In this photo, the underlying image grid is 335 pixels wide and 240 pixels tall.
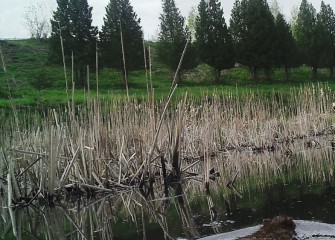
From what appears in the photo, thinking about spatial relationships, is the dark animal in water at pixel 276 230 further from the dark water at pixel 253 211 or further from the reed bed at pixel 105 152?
the reed bed at pixel 105 152

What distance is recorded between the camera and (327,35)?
4244 cm

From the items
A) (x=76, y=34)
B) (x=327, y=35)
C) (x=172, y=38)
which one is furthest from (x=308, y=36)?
(x=76, y=34)

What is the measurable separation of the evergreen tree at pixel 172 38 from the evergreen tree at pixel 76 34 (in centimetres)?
615

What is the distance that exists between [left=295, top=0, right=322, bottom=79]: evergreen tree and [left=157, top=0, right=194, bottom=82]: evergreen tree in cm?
1105

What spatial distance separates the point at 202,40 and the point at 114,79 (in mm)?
8522

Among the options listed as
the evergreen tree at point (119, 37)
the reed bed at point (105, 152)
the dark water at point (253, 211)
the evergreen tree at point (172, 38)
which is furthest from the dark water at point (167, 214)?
the evergreen tree at point (172, 38)

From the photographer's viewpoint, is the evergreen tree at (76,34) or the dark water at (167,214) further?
the evergreen tree at (76,34)

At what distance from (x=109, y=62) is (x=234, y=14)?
12760 millimetres

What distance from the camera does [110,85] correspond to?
117 ft

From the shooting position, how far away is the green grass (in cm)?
3070

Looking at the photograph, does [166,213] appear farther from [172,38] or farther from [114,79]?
[172,38]

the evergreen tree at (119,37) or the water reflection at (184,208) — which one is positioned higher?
the evergreen tree at (119,37)

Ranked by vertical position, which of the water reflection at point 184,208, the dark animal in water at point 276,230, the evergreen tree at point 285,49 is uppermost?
the evergreen tree at point 285,49

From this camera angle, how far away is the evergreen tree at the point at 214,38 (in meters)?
39.1
